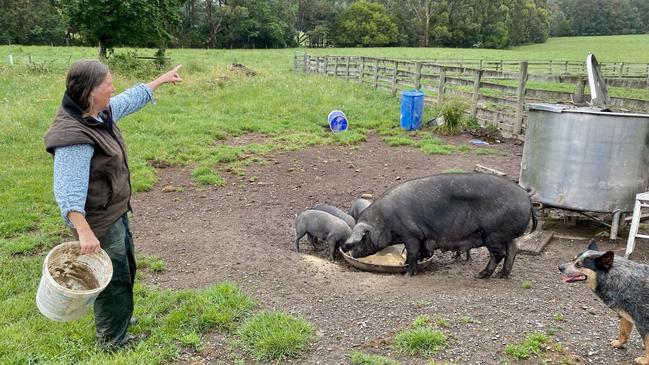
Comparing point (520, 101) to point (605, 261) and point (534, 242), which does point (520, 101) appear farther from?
point (605, 261)

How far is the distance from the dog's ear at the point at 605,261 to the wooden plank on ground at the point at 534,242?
2.18 meters

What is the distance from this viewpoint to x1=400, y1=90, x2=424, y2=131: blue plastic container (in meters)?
13.0

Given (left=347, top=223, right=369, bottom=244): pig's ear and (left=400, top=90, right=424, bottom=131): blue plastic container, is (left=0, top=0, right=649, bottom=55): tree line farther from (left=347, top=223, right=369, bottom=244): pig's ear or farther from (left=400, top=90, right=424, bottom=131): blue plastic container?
(left=347, top=223, right=369, bottom=244): pig's ear

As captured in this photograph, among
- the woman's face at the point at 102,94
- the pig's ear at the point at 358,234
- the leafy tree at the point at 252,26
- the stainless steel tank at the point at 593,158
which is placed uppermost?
the leafy tree at the point at 252,26

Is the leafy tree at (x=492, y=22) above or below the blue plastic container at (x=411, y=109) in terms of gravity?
above

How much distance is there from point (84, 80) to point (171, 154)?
7.31 m

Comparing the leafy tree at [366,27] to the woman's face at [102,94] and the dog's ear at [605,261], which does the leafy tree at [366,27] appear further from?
the woman's face at [102,94]

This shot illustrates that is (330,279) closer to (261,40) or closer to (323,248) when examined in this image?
(323,248)

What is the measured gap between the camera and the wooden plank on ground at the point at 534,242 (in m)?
6.09

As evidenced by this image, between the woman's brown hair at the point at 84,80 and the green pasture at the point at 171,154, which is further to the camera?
the green pasture at the point at 171,154

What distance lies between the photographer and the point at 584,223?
7.04 metres

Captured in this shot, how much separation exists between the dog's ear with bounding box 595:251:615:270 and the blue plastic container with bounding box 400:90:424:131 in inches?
373

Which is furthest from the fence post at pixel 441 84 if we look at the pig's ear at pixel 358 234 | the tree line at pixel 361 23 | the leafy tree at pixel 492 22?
the leafy tree at pixel 492 22

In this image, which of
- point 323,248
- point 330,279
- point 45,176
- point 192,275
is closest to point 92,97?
point 192,275
